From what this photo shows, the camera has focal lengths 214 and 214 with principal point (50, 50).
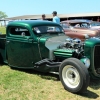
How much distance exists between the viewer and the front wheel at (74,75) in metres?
4.39

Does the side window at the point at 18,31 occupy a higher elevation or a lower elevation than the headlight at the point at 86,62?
higher

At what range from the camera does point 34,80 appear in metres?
5.42

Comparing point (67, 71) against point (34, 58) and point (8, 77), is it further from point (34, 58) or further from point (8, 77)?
point (8, 77)

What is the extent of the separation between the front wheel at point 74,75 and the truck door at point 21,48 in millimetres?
1104

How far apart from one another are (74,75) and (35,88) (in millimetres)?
938

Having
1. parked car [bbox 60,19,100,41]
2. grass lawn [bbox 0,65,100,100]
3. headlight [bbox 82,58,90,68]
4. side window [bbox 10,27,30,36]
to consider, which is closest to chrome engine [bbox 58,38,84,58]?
headlight [bbox 82,58,90,68]

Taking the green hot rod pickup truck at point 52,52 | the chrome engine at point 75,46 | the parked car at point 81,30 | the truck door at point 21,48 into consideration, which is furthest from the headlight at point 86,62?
the parked car at point 81,30

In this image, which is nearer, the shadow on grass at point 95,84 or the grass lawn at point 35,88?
the grass lawn at point 35,88

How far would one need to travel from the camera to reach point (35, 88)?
488 centimetres

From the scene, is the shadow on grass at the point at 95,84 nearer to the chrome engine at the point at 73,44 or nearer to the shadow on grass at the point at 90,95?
the shadow on grass at the point at 90,95

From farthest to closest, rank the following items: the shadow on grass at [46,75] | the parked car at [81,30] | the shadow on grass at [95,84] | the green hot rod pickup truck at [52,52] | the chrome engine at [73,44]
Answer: the parked car at [81,30]
the shadow on grass at [46,75]
the chrome engine at [73,44]
the shadow on grass at [95,84]
the green hot rod pickup truck at [52,52]

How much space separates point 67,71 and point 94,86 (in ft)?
2.68

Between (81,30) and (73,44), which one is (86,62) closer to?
(73,44)

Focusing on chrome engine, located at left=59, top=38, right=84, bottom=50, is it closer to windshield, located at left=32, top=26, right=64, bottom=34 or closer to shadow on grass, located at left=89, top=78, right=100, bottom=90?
windshield, located at left=32, top=26, right=64, bottom=34
